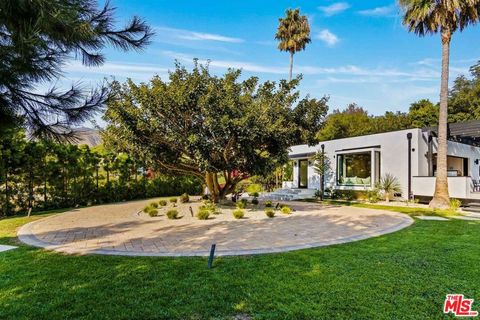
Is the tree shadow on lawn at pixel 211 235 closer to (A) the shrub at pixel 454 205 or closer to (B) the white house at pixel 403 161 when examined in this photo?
(A) the shrub at pixel 454 205

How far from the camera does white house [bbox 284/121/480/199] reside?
1638 cm

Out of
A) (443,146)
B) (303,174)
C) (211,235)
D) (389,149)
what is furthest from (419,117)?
(211,235)

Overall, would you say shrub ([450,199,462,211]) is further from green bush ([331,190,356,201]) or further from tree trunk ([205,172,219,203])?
tree trunk ([205,172,219,203])

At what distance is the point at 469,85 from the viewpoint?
43.8m

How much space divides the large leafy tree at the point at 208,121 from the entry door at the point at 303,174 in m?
11.7

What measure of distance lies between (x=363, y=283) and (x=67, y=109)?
15.2 feet

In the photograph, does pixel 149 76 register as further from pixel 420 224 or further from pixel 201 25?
pixel 420 224

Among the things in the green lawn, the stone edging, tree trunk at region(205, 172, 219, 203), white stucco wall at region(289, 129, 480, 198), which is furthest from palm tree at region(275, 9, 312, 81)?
the green lawn

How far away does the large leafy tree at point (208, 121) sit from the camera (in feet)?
37.2

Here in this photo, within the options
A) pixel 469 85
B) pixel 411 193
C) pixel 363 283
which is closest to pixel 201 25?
pixel 363 283

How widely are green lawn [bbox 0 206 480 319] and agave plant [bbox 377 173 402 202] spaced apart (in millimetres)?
11479

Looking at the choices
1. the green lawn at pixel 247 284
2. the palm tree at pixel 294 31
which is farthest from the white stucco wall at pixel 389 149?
the green lawn at pixel 247 284

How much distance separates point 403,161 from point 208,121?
41.6ft

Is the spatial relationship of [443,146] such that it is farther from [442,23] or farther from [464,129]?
[442,23]
